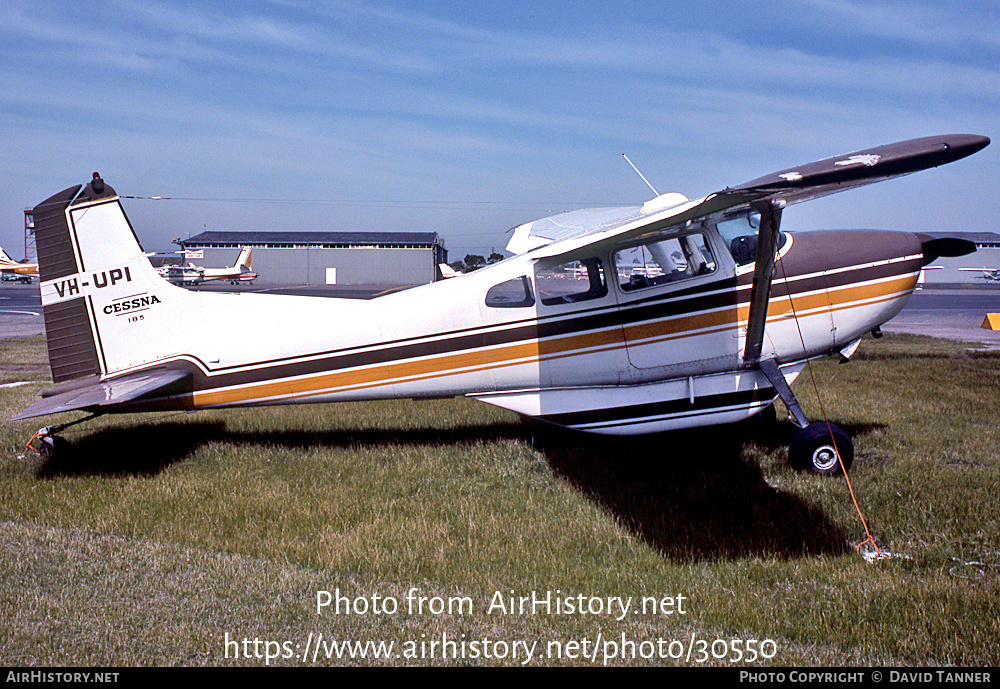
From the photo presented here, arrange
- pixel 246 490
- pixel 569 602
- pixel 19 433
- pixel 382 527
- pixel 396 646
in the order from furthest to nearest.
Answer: pixel 19 433 < pixel 246 490 < pixel 382 527 < pixel 569 602 < pixel 396 646

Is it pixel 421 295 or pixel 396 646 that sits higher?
pixel 421 295

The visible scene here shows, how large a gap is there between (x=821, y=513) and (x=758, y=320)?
1.92 meters

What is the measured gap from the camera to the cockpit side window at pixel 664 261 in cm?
693

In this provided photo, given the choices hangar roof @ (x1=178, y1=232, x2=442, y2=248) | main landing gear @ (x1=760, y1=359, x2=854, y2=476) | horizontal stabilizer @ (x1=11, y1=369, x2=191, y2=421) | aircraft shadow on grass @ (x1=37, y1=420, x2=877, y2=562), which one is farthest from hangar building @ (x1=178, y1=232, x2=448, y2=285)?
main landing gear @ (x1=760, y1=359, x2=854, y2=476)

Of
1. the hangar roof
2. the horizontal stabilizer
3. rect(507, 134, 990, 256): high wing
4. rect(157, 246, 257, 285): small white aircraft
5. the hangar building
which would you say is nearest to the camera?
rect(507, 134, 990, 256): high wing

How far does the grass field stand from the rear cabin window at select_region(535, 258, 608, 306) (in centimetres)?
170

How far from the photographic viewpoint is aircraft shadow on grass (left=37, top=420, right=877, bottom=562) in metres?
5.18

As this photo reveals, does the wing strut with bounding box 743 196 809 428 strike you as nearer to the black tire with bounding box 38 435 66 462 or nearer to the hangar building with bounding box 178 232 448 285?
the black tire with bounding box 38 435 66 462

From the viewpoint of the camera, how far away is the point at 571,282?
7141mm

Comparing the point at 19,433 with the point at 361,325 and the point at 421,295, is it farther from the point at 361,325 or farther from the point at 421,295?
the point at 421,295

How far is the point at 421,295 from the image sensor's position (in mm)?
7129

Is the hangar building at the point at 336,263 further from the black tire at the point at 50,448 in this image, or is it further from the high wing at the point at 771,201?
the high wing at the point at 771,201

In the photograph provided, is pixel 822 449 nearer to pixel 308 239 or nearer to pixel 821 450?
pixel 821 450

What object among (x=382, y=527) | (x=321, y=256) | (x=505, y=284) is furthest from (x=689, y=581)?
(x=321, y=256)
